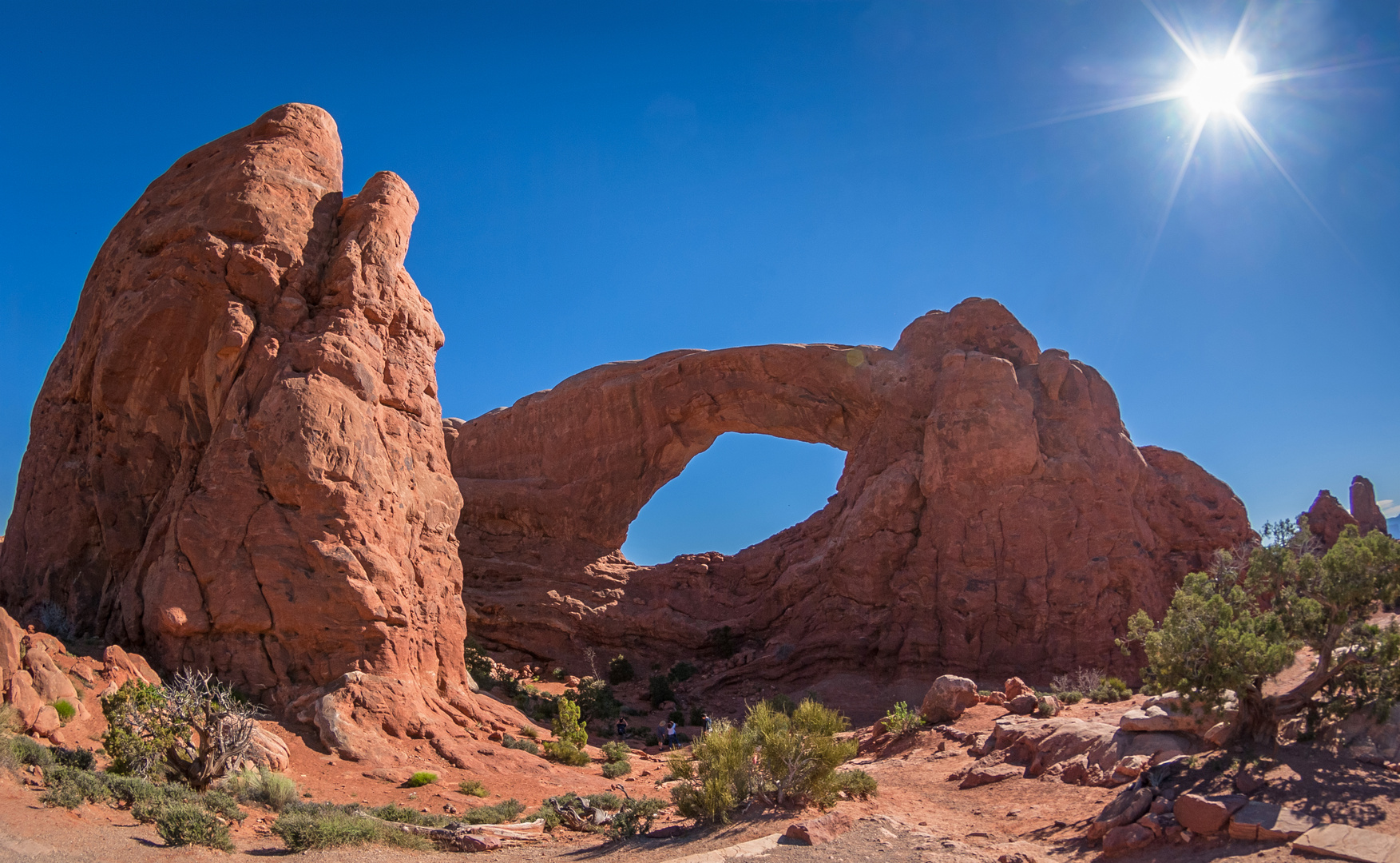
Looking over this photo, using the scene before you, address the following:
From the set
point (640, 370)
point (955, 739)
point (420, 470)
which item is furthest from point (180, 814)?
point (640, 370)

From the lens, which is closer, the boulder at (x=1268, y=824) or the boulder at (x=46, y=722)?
the boulder at (x=1268, y=824)

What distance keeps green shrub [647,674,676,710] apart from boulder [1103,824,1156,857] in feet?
61.6

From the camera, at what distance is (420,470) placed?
58.6 ft

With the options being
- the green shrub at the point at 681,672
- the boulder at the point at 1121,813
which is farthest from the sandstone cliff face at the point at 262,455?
the green shrub at the point at 681,672

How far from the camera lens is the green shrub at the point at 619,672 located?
1128 inches

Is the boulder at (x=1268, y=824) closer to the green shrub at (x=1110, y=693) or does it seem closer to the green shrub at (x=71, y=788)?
the green shrub at (x=1110, y=693)

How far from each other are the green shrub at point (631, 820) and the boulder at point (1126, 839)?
5.36m

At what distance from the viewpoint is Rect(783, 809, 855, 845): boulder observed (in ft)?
30.7

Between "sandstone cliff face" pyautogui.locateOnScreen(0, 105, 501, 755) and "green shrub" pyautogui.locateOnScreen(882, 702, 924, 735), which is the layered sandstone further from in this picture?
"sandstone cliff face" pyautogui.locateOnScreen(0, 105, 501, 755)

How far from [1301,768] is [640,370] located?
2582cm

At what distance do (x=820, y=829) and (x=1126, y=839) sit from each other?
10.7 ft

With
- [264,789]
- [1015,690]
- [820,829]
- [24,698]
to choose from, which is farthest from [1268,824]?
[24,698]

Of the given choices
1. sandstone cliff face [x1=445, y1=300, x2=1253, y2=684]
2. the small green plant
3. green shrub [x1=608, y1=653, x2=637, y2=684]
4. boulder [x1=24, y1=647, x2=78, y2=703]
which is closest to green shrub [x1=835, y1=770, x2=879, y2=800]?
the small green plant

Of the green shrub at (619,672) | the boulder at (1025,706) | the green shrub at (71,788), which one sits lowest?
the green shrub at (71,788)
